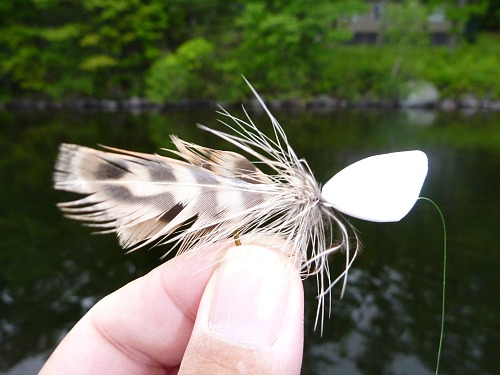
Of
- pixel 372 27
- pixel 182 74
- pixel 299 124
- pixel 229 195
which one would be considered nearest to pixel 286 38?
pixel 182 74

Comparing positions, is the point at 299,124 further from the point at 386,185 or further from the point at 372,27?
the point at 372,27

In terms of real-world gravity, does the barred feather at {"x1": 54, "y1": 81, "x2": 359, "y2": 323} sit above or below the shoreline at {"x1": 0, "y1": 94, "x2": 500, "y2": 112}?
above

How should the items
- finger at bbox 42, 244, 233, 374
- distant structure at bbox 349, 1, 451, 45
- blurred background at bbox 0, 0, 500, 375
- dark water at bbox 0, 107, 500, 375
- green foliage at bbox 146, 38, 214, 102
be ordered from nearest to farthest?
finger at bbox 42, 244, 233, 374
dark water at bbox 0, 107, 500, 375
blurred background at bbox 0, 0, 500, 375
green foliage at bbox 146, 38, 214, 102
distant structure at bbox 349, 1, 451, 45

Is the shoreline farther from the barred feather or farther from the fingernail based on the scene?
the fingernail

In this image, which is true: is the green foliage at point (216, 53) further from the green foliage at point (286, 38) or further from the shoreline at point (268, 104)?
the shoreline at point (268, 104)

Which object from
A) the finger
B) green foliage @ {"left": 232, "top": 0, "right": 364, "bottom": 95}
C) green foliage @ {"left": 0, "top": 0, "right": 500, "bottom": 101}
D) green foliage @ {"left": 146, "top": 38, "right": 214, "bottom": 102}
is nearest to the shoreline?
green foliage @ {"left": 0, "top": 0, "right": 500, "bottom": 101}

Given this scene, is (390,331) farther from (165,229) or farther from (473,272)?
(165,229)
